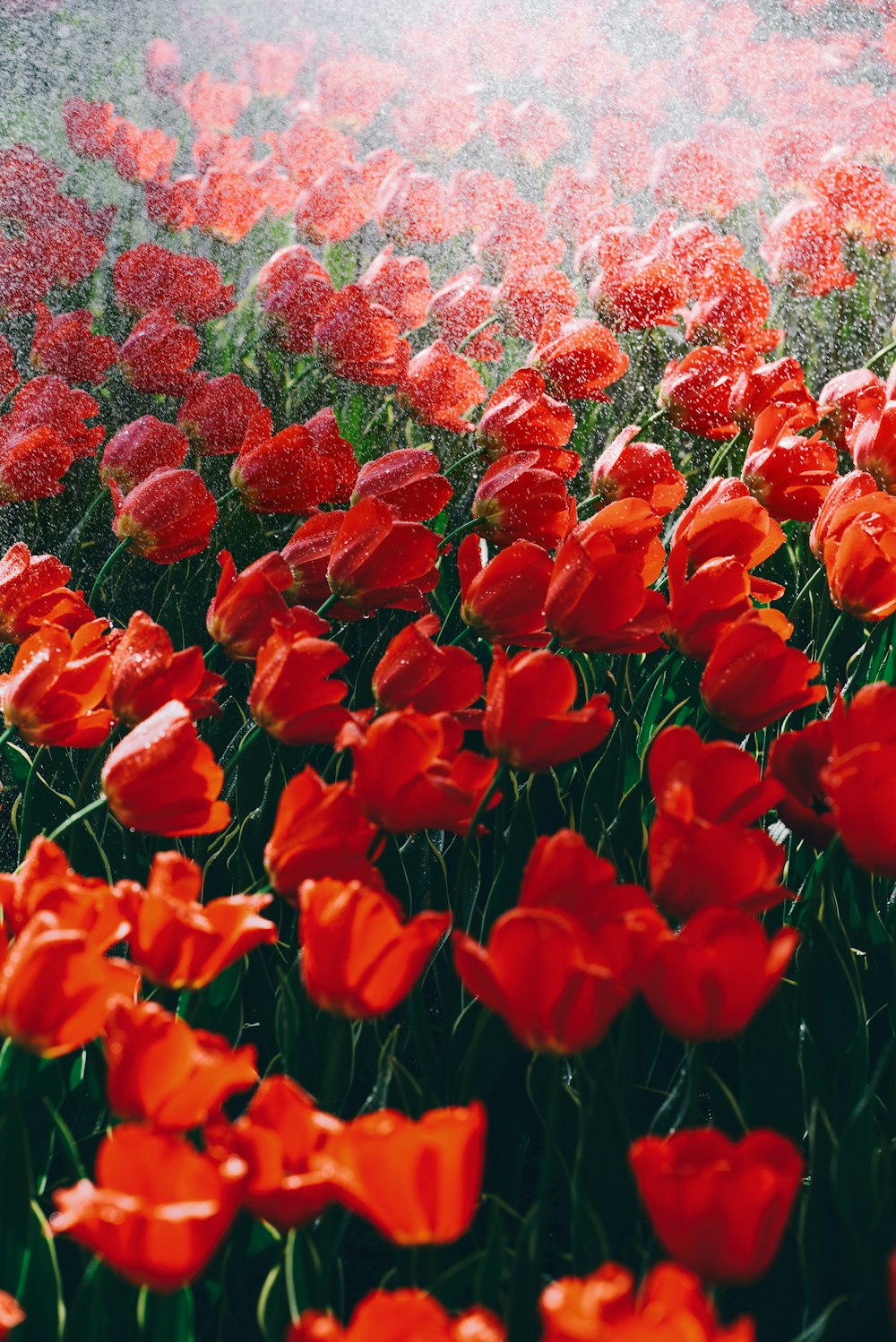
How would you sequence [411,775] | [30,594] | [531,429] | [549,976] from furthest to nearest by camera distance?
[531,429] → [30,594] → [411,775] → [549,976]

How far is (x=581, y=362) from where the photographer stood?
3.59 ft

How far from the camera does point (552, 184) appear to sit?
170 centimetres

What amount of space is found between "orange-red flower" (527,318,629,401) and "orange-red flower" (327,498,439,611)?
0.38 m

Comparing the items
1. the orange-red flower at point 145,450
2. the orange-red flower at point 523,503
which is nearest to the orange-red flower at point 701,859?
the orange-red flower at point 523,503

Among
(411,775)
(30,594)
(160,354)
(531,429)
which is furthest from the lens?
(160,354)

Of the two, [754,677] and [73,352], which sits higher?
[73,352]

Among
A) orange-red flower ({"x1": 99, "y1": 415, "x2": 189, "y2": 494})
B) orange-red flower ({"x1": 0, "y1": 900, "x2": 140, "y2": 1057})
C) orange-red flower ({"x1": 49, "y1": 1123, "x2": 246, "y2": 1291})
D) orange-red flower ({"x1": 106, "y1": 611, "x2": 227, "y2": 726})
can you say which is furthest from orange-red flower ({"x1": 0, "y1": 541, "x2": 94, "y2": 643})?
orange-red flower ({"x1": 49, "y1": 1123, "x2": 246, "y2": 1291})

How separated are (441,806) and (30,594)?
343 millimetres

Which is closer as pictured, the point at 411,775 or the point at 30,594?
the point at 411,775

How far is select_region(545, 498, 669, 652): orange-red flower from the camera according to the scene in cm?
68

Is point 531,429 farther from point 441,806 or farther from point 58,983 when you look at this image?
point 58,983

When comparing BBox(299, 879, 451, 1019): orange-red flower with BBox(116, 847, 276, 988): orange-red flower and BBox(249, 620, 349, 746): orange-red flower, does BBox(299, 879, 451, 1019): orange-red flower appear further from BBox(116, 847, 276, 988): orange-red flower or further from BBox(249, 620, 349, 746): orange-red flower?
BBox(249, 620, 349, 746): orange-red flower

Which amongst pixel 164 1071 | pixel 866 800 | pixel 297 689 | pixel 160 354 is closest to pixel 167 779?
pixel 297 689

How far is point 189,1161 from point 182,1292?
4.0 inches
